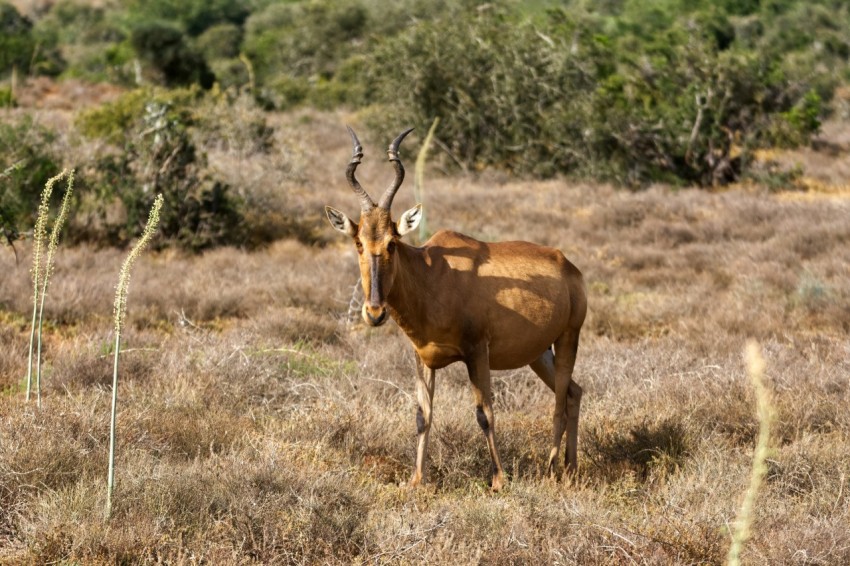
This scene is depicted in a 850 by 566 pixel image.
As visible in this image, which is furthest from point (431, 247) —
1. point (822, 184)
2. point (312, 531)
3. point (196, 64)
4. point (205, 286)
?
point (196, 64)

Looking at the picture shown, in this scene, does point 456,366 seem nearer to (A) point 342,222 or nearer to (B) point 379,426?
(B) point 379,426

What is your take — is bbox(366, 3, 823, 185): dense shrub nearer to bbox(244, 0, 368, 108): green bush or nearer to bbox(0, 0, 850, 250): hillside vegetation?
bbox(0, 0, 850, 250): hillside vegetation

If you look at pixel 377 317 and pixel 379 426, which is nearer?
pixel 377 317

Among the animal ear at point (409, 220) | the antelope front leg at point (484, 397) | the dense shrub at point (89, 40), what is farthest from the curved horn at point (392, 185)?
the dense shrub at point (89, 40)

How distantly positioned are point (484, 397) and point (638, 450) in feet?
4.31

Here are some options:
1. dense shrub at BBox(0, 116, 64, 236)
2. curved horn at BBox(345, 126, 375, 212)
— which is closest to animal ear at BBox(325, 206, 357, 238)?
curved horn at BBox(345, 126, 375, 212)

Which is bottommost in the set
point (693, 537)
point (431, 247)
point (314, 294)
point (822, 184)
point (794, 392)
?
point (822, 184)

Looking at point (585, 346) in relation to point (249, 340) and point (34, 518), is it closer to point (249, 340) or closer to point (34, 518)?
point (249, 340)

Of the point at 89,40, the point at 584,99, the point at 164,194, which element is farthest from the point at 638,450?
the point at 89,40

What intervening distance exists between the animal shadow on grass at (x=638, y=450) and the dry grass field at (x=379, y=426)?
22mm

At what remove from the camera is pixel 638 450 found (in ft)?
21.4

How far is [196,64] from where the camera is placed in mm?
38344

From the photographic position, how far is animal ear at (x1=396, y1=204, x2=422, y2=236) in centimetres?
572

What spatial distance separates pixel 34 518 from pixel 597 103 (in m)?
18.7
